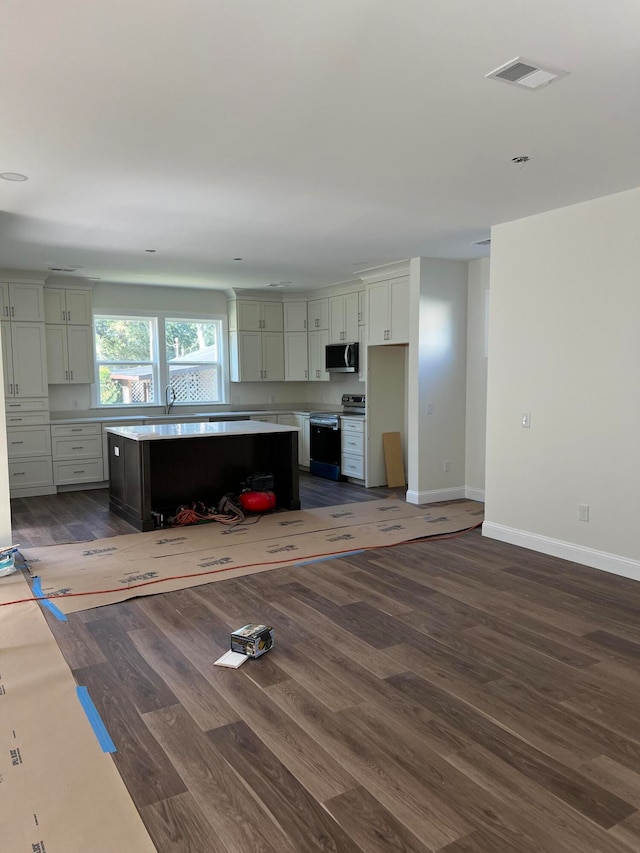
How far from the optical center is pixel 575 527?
462cm

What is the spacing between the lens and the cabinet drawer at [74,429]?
7.29 metres

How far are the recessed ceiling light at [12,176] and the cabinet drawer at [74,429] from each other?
4.01 meters

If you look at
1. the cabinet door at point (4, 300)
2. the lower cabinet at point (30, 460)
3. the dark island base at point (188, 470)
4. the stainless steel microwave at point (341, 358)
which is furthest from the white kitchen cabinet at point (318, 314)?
the cabinet door at point (4, 300)

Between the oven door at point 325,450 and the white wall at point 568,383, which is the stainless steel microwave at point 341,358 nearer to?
the oven door at point 325,450

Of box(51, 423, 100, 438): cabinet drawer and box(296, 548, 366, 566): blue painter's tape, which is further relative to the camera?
box(51, 423, 100, 438): cabinet drawer

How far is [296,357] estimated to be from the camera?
8.97 m

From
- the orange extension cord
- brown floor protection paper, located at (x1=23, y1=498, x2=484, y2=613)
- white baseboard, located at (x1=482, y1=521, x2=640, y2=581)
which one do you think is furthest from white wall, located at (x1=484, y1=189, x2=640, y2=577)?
brown floor protection paper, located at (x1=23, y1=498, x2=484, y2=613)

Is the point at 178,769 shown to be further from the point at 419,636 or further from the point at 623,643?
the point at 623,643

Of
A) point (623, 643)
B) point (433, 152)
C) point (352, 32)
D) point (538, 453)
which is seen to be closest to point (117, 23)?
point (352, 32)

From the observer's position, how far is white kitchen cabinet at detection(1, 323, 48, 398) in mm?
7094

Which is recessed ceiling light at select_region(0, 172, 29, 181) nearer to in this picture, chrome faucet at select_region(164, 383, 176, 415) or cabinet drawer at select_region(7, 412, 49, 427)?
cabinet drawer at select_region(7, 412, 49, 427)

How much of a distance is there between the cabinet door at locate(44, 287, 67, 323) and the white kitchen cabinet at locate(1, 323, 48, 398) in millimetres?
218

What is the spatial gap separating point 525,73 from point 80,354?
6.40 metres

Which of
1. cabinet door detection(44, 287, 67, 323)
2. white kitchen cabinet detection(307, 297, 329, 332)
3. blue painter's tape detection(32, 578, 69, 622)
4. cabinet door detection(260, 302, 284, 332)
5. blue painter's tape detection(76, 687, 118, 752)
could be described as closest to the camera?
blue painter's tape detection(76, 687, 118, 752)
